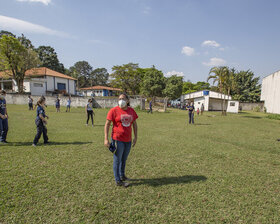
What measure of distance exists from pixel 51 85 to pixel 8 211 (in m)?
42.4

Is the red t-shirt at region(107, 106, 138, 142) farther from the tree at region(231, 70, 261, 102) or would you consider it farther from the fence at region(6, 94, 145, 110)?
the tree at region(231, 70, 261, 102)

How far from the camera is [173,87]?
3719 centimetres

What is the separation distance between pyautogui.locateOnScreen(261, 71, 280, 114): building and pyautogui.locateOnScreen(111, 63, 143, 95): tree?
2807cm

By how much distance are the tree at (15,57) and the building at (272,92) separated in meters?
44.5

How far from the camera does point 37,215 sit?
2588mm

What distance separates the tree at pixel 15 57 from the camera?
1107 inches

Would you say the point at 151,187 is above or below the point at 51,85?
below

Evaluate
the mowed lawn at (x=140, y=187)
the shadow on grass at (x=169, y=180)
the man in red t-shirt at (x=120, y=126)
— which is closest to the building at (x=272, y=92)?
the mowed lawn at (x=140, y=187)

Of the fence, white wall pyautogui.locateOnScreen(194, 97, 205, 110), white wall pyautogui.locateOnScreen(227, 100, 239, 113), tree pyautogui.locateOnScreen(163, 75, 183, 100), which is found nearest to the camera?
the fence

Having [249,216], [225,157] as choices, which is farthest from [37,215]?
[225,157]

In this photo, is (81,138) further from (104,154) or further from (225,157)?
(225,157)

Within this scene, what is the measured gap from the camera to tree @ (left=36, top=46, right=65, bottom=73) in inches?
2055

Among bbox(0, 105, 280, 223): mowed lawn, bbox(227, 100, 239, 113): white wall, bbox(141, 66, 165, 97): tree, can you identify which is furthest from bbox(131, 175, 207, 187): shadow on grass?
bbox(141, 66, 165, 97): tree

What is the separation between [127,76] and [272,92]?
31.0 meters
